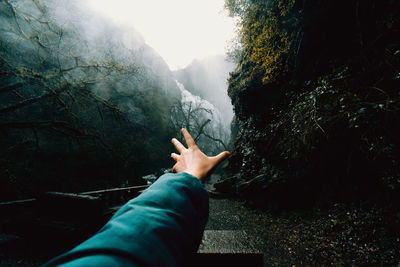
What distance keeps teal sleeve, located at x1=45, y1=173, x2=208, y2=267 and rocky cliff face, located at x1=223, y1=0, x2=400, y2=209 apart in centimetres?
411

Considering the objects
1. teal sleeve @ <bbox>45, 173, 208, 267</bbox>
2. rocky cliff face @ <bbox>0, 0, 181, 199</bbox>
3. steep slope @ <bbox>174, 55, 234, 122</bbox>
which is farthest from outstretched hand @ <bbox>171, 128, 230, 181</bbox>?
steep slope @ <bbox>174, 55, 234, 122</bbox>

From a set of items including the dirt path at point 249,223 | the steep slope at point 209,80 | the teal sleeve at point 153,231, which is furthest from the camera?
the steep slope at point 209,80

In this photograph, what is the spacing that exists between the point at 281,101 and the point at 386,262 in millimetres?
5486

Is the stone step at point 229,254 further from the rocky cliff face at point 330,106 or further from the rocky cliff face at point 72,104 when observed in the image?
the rocky cliff face at point 72,104

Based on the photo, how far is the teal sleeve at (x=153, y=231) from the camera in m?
0.46

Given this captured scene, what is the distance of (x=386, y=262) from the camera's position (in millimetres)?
2447

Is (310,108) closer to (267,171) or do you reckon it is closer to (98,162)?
(267,171)

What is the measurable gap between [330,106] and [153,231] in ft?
16.8

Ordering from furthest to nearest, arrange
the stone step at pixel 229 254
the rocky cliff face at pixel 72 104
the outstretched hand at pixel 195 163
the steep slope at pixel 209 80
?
the steep slope at pixel 209 80
the rocky cliff face at pixel 72 104
the stone step at pixel 229 254
the outstretched hand at pixel 195 163

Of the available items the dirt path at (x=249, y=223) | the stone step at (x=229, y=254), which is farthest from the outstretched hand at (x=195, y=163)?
the dirt path at (x=249, y=223)

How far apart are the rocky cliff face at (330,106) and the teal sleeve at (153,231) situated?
4114 mm

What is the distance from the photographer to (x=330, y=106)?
398cm

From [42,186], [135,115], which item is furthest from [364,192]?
[135,115]

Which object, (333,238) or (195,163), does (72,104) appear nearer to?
(195,163)
